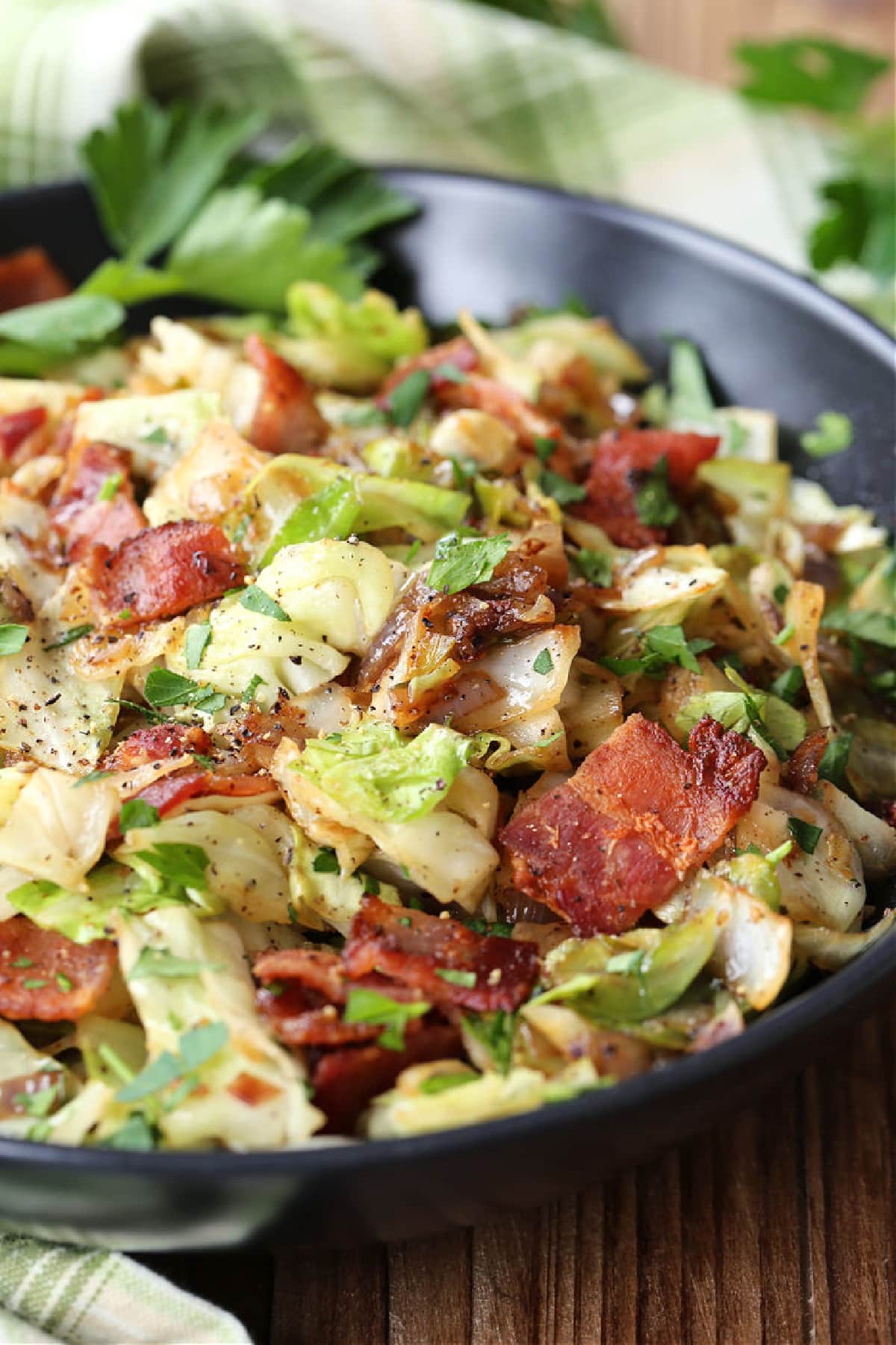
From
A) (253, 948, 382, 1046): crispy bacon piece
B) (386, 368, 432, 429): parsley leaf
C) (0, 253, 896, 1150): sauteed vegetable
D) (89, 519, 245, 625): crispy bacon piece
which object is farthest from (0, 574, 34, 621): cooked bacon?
(386, 368, 432, 429): parsley leaf

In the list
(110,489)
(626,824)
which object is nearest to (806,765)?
(626,824)

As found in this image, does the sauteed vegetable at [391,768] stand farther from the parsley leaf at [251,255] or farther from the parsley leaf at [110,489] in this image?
the parsley leaf at [251,255]

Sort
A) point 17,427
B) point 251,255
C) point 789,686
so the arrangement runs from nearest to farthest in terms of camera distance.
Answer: point 789,686 → point 17,427 → point 251,255

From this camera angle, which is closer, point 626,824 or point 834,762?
point 626,824

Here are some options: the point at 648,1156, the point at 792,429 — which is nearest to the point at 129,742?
the point at 648,1156

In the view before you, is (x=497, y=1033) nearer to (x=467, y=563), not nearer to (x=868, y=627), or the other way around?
(x=467, y=563)

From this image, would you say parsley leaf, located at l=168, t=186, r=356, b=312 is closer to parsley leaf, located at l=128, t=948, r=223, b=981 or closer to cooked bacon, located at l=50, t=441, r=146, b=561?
cooked bacon, located at l=50, t=441, r=146, b=561

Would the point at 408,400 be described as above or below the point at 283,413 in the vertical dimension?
below
